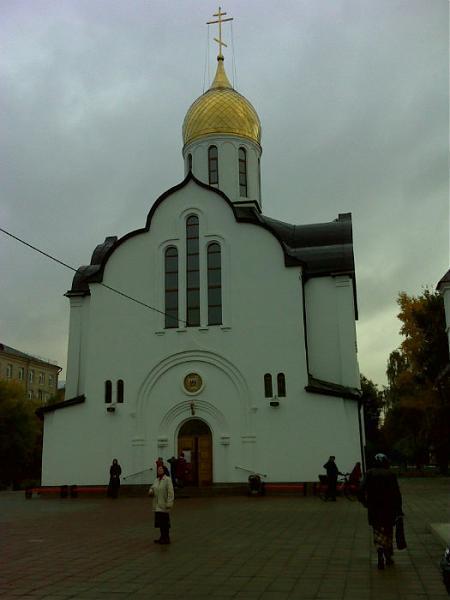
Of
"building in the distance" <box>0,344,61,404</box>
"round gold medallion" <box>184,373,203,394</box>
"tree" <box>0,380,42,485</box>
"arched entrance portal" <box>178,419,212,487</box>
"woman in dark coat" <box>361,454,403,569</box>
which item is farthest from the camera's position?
"building in the distance" <box>0,344,61,404</box>

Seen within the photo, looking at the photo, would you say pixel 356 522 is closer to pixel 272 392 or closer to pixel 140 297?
pixel 272 392

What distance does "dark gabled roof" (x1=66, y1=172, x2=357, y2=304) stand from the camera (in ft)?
84.9

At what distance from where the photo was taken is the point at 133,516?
15.9 metres

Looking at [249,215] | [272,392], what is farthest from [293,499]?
[249,215]

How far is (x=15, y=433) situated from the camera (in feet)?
148

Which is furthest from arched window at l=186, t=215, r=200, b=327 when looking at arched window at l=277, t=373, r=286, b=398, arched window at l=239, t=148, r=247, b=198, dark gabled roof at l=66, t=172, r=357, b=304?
arched window at l=239, t=148, r=247, b=198

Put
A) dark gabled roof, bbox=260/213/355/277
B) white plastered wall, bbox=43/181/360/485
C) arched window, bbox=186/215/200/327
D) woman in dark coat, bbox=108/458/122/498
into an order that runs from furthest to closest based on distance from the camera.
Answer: dark gabled roof, bbox=260/213/355/277 < arched window, bbox=186/215/200/327 < white plastered wall, bbox=43/181/360/485 < woman in dark coat, bbox=108/458/122/498

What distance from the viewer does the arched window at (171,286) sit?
25219mm

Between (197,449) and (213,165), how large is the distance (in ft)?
44.4

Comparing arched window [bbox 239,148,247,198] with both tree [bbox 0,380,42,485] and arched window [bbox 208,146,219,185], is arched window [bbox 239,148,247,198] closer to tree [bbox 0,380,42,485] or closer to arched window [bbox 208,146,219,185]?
arched window [bbox 208,146,219,185]

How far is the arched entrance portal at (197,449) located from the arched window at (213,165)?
11867mm

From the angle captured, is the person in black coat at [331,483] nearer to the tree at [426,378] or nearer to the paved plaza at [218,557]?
the paved plaza at [218,557]

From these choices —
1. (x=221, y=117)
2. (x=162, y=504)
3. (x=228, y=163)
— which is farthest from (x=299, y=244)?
(x=162, y=504)

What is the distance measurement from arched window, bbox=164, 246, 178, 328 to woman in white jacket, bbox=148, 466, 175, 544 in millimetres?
13721
